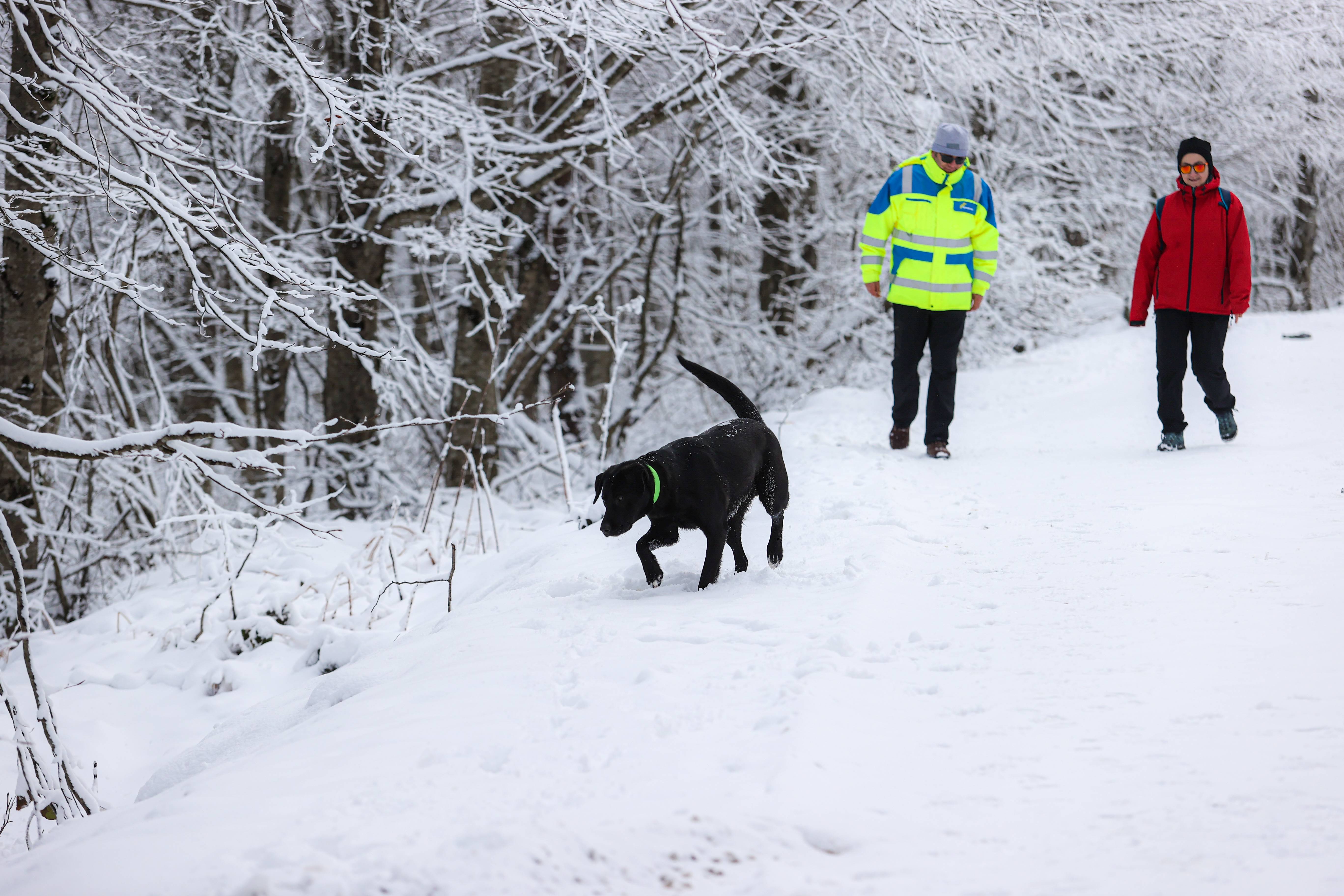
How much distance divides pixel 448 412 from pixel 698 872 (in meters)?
7.49

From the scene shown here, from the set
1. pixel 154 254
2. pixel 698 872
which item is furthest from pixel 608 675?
pixel 154 254

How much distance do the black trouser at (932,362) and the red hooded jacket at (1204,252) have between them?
1.11m

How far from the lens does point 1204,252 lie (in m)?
5.84

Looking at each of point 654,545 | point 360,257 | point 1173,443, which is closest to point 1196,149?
point 1173,443

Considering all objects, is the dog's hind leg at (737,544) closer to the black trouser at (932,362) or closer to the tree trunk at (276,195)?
the black trouser at (932,362)

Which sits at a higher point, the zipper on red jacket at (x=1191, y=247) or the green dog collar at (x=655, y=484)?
the zipper on red jacket at (x=1191, y=247)

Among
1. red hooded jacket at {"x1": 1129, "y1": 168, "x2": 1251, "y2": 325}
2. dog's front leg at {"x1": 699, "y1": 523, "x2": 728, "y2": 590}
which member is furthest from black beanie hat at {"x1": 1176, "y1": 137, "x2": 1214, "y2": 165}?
dog's front leg at {"x1": 699, "y1": 523, "x2": 728, "y2": 590}

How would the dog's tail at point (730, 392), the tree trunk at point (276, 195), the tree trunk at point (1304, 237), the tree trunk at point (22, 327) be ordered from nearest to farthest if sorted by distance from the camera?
1. the dog's tail at point (730, 392)
2. the tree trunk at point (22, 327)
3. the tree trunk at point (276, 195)
4. the tree trunk at point (1304, 237)

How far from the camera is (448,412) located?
8.88m

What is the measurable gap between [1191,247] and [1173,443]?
1212mm

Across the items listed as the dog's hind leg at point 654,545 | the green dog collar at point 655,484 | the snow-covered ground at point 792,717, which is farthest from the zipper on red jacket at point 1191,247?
the green dog collar at point 655,484

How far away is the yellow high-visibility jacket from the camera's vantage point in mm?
6340

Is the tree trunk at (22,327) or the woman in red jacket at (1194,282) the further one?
the woman in red jacket at (1194,282)

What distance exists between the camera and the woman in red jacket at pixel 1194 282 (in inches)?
227
